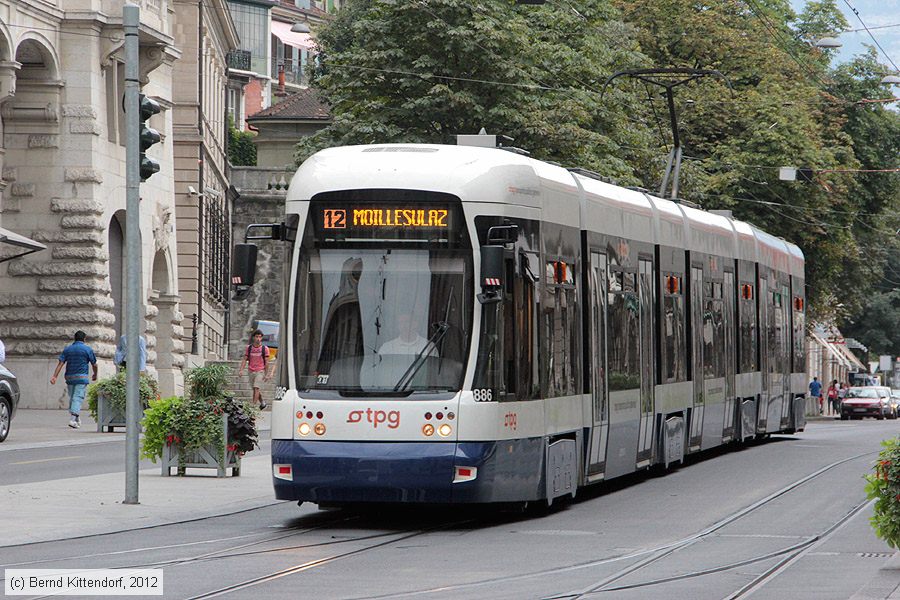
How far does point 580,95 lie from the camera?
45.8 meters

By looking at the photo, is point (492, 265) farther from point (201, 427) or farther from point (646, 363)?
point (201, 427)

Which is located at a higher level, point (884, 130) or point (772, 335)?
point (884, 130)

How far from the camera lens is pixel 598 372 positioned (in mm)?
18734

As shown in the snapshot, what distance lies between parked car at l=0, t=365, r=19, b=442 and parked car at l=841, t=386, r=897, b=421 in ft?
169

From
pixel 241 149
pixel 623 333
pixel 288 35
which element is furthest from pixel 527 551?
pixel 288 35

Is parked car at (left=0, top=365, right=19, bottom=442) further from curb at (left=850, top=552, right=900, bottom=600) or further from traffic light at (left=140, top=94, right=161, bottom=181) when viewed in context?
curb at (left=850, top=552, right=900, bottom=600)

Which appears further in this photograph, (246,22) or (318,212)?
(246,22)

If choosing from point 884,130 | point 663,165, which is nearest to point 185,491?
point 663,165

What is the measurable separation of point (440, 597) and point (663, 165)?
39.2 m

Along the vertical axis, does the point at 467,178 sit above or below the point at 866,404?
above

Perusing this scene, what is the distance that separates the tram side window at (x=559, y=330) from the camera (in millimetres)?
16891

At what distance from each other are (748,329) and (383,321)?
46.7 feet

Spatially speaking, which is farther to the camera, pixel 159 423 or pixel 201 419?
pixel 159 423

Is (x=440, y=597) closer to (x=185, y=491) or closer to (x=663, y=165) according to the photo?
(x=185, y=491)
